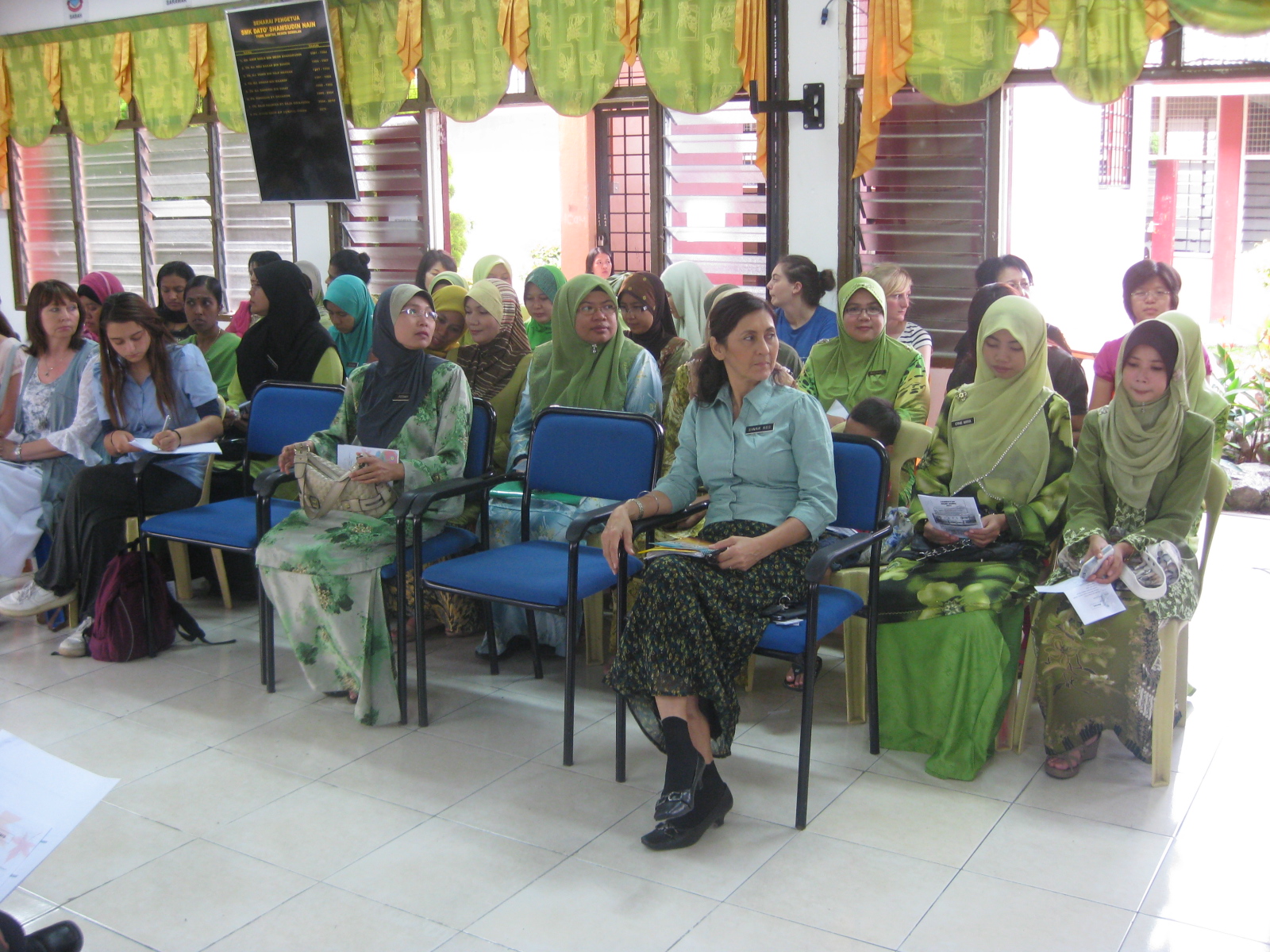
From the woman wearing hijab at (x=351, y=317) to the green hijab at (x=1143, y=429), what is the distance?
316 cm

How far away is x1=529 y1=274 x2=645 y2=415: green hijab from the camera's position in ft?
12.3

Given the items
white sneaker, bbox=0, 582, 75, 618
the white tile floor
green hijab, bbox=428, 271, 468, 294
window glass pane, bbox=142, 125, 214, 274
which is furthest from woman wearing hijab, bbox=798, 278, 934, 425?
window glass pane, bbox=142, 125, 214, 274

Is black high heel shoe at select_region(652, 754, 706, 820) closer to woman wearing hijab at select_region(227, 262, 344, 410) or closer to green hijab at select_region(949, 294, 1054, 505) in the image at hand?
green hijab at select_region(949, 294, 1054, 505)

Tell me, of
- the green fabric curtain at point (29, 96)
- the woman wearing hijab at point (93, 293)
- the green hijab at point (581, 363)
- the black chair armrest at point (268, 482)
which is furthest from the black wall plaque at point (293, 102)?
the black chair armrest at point (268, 482)

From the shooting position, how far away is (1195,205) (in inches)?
426

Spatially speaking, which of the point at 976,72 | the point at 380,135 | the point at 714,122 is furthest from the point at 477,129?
the point at 976,72

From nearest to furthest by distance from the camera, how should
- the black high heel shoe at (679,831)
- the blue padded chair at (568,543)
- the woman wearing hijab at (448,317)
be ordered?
the black high heel shoe at (679,831)
the blue padded chair at (568,543)
the woman wearing hijab at (448,317)

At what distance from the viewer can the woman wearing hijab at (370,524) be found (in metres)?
3.16

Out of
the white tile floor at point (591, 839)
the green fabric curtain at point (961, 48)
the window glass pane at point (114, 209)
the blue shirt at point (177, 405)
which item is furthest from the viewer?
the window glass pane at point (114, 209)

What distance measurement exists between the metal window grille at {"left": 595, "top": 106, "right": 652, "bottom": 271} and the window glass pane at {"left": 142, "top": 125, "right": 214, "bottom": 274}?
A: 3.48 meters

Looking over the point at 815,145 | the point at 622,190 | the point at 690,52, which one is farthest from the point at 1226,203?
the point at 690,52

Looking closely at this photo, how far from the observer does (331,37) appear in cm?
601

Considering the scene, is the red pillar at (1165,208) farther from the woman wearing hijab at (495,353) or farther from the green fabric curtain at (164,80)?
the green fabric curtain at (164,80)

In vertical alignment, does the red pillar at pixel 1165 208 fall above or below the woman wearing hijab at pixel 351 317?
above
